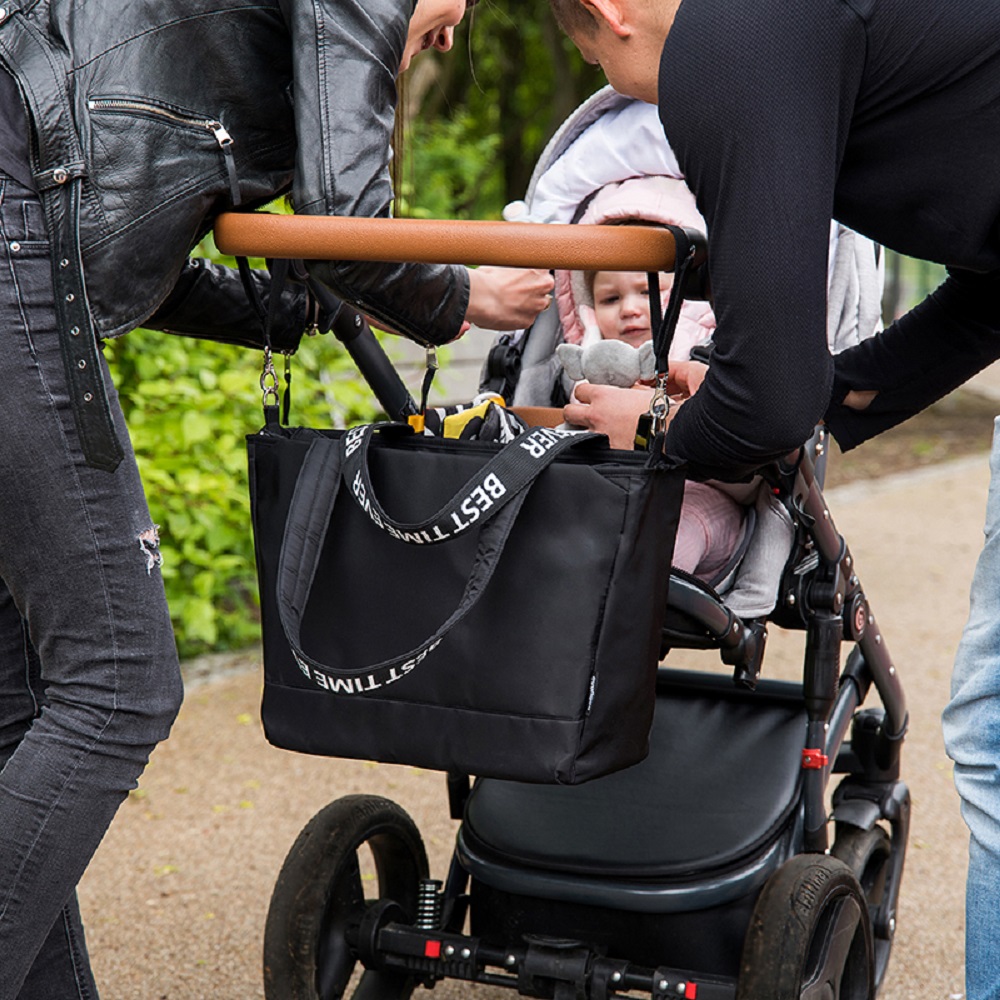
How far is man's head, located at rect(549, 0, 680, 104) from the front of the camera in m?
1.79

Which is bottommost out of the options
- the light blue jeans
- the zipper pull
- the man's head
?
the light blue jeans

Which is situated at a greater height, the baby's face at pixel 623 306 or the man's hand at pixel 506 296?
the man's hand at pixel 506 296

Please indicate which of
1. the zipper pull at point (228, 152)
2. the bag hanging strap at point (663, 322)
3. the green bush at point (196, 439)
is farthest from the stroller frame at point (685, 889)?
the green bush at point (196, 439)

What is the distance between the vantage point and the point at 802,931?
2039 mm

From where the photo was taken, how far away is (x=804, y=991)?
205 centimetres

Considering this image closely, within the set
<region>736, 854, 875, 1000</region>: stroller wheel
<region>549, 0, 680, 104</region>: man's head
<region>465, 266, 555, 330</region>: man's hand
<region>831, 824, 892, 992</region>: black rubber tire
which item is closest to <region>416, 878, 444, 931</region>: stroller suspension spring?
<region>736, 854, 875, 1000</region>: stroller wheel

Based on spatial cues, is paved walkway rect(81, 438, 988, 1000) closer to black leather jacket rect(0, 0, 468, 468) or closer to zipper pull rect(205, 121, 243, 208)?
black leather jacket rect(0, 0, 468, 468)

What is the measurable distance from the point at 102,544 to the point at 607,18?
919 mm

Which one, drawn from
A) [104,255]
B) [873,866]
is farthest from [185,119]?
[873,866]

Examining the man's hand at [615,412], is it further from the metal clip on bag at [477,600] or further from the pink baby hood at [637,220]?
the pink baby hood at [637,220]

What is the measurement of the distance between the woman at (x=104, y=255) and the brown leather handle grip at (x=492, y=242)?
0.05 m

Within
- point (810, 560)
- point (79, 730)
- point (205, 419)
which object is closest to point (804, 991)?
point (810, 560)

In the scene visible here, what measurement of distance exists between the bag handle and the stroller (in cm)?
37

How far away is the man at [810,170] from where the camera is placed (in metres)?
1.54
